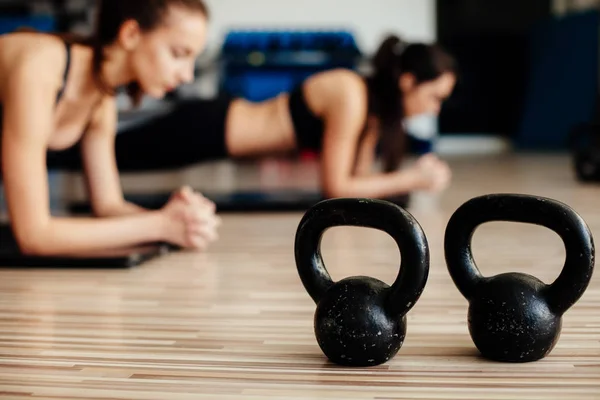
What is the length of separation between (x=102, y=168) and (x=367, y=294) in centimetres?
119

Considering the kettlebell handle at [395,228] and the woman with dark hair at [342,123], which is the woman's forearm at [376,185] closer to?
the woman with dark hair at [342,123]

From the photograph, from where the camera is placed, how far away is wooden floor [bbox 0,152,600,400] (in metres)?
0.62

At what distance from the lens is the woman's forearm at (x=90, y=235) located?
4.09ft

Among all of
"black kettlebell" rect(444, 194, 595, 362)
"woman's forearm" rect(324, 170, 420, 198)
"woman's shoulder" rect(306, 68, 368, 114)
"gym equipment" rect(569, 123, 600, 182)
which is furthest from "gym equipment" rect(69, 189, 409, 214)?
"black kettlebell" rect(444, 194, 595, 362)

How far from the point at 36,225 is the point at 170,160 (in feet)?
3.67

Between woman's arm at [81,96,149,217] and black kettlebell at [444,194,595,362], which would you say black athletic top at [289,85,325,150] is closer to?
woman's arm at [81,96,149,217]

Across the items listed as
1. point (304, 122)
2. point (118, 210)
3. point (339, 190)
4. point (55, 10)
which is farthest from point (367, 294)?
point (55, 10)

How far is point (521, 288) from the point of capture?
2.16 ft

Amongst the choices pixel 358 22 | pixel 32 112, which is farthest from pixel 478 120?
pixel 32 112

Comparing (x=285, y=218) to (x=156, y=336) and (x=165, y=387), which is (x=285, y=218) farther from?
(x=165, y=387)

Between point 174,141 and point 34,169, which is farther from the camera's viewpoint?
point 174,141

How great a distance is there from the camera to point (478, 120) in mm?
5945

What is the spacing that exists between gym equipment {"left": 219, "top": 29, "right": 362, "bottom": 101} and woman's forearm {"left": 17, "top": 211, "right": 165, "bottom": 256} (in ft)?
9.74

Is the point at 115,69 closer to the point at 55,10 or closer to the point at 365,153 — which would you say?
the point at 365,153
